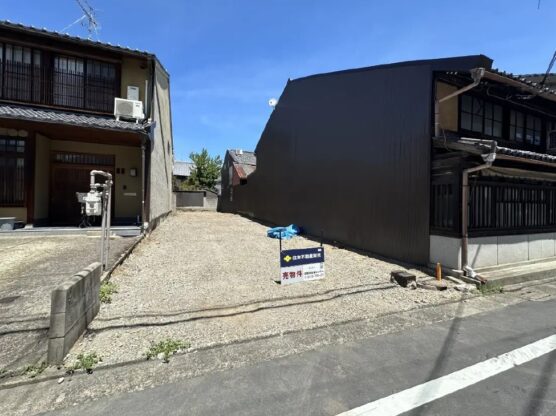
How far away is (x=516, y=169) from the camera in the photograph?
7570 millimetres

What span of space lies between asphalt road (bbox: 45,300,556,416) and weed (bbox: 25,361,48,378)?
710mm

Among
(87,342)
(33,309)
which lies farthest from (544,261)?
(33,309)

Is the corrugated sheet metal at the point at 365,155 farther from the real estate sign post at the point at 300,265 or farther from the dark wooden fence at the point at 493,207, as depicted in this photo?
the real estate sign post at the point at 300,265

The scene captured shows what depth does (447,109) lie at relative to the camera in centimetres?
812

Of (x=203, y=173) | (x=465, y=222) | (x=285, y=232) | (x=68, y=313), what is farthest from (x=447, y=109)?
(x=203, y=173)

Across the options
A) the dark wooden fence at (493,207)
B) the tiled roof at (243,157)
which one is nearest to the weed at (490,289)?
the dark wooden fence at (493,207)

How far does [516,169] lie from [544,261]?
2.76 metres

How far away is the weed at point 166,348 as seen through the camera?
3.26 m

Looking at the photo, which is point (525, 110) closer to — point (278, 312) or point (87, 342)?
point (278, 312)

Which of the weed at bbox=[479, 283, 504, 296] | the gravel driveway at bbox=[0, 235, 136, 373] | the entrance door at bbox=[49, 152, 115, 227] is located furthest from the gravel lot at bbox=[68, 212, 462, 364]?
the entrance door at bbox=[49, 152, 115, 227]

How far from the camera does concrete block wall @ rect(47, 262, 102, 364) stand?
297 cm

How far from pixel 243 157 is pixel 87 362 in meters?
27.0

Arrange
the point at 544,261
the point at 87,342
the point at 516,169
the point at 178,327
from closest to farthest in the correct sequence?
the point at 87,342, the point at 178,327, the point at 516,169, the point at 544,261

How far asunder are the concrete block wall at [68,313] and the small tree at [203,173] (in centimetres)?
3356
